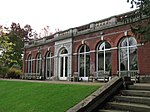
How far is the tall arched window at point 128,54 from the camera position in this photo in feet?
62.3

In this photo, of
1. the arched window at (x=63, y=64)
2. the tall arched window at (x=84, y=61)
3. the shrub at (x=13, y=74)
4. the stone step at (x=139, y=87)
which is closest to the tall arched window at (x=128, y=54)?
the tall arched window at (x=84, y=61)

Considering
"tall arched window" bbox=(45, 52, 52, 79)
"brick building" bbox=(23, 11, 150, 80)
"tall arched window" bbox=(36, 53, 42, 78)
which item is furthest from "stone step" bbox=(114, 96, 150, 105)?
"tall arched window" bbox=(36, 53, 42, 78)

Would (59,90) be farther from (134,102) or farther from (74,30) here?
(74,30)

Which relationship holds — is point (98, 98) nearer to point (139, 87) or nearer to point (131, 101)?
point (131, 101)

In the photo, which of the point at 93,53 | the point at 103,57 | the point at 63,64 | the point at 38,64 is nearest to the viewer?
the point at 103,57

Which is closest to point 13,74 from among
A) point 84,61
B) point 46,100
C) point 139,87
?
point 84,61

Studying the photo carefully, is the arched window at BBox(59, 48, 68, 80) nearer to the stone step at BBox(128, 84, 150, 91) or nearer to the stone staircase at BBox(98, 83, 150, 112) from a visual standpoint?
the stone step at BBox(128, 84, 150, 91)

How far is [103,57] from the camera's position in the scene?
21.5 meters

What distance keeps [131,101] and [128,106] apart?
0.56 m

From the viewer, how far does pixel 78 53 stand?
78.8ft

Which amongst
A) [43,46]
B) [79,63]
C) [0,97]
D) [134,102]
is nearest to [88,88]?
[134,102]

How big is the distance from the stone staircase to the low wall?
22 cm

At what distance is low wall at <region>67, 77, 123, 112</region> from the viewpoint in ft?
27.1

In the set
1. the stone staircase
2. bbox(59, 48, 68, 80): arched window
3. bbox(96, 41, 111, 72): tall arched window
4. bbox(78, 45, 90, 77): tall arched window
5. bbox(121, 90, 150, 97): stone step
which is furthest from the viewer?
bbox(59, 48, 68, 80): arched window
